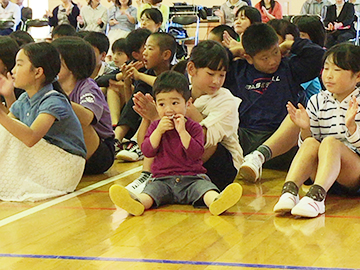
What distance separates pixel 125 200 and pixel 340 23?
5.44 m

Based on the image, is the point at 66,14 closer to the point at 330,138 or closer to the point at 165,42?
the point at 165,42

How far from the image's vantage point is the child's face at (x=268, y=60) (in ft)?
10.7

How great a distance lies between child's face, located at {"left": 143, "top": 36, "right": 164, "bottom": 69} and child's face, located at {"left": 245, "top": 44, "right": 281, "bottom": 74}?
61 cm

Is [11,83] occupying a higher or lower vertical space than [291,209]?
higher

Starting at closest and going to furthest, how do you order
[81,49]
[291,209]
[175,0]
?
1. [291,209]
2. [81,49]
3. [175,0]

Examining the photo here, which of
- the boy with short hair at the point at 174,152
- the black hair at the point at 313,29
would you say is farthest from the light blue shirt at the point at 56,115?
the black hair at the point at 313,29

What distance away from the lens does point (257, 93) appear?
11.0 ft

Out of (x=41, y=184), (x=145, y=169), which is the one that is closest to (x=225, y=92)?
(x=145, y=169)

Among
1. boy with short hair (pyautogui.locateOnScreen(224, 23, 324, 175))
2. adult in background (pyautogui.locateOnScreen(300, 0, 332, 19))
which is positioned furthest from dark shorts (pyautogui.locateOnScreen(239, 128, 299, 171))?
adult in background (pyautogui.locateOnScreen(300, 0, 332, 19))

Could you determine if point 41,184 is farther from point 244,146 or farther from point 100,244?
point 244,146

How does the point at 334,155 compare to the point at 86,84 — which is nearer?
the point at 334,155

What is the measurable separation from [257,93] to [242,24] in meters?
0.98

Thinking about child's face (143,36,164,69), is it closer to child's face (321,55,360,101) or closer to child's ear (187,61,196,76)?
child's ear (187,61,196,76)

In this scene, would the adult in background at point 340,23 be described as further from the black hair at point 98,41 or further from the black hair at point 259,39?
the black hair at point 259,39
